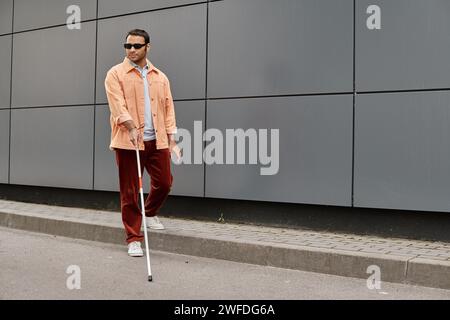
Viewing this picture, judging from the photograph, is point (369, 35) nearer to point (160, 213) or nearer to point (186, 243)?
point (186, 243)

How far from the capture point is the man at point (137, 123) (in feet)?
17.3

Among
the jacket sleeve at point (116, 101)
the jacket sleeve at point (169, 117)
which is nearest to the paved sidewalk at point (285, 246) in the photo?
the jacket sleeve at point (169, 117)

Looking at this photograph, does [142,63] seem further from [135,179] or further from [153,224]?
[153,224]

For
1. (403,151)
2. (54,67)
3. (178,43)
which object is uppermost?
(178,43)

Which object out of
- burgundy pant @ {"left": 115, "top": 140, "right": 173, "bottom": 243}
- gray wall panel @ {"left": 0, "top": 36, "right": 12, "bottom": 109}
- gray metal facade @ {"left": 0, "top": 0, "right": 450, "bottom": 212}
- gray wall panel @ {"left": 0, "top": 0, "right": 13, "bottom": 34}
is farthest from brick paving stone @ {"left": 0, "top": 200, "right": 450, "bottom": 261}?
gray wall panel @ {"left": 0, "top": 0, "right": 13, "bottom": 34}

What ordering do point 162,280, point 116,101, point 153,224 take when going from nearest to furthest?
point 162,280 < point 116,101 < point 153,224

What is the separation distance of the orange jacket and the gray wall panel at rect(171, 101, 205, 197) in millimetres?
1460

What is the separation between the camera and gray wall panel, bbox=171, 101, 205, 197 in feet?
23.1

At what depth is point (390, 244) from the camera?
213 inches

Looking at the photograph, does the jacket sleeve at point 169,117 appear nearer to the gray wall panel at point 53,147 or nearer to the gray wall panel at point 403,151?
the gray wall panel at point 403,151

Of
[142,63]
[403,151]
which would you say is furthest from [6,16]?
[403,151]

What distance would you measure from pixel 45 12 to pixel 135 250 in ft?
16.4

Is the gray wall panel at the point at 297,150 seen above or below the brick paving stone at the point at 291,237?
above

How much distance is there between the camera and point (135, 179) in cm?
543
